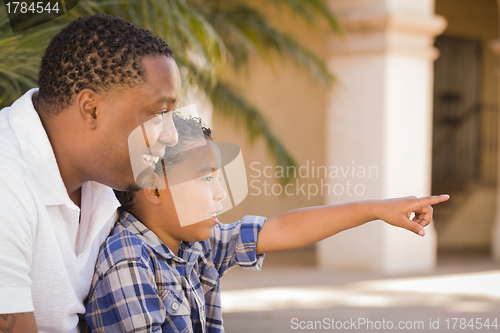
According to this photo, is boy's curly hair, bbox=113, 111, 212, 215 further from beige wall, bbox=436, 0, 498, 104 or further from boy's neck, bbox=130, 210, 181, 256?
beige wall, bbox=436, 0, 498, 104

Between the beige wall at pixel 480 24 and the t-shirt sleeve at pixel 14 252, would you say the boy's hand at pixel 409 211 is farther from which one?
the beige wall at pixel 480 24

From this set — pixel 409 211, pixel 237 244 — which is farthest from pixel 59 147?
pixel 409 211

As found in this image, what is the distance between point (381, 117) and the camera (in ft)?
19.2

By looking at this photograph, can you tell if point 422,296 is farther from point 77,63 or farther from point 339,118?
point 77,63

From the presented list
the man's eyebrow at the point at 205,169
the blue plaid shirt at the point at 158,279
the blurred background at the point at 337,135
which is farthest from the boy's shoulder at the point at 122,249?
the blurred background at the point at 337,135

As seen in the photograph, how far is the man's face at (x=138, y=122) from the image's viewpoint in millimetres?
1184

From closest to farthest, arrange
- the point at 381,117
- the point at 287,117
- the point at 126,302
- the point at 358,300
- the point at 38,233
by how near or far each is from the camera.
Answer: the point at 38,233, the point at 126,302, the point at 358,300, the point at 381,117, the point at 287,117

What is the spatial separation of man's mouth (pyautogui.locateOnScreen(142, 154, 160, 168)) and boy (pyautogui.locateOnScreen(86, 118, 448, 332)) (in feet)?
0.27

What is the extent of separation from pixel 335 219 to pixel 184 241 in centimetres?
41

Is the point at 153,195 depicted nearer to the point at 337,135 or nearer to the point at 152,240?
the point at 152,240

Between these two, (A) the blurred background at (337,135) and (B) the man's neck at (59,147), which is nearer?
(B) the man's neck at (59,147)

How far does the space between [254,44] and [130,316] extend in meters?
3.77

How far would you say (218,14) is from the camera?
4789mm

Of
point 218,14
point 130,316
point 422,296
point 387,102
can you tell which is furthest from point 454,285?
point 130,316
